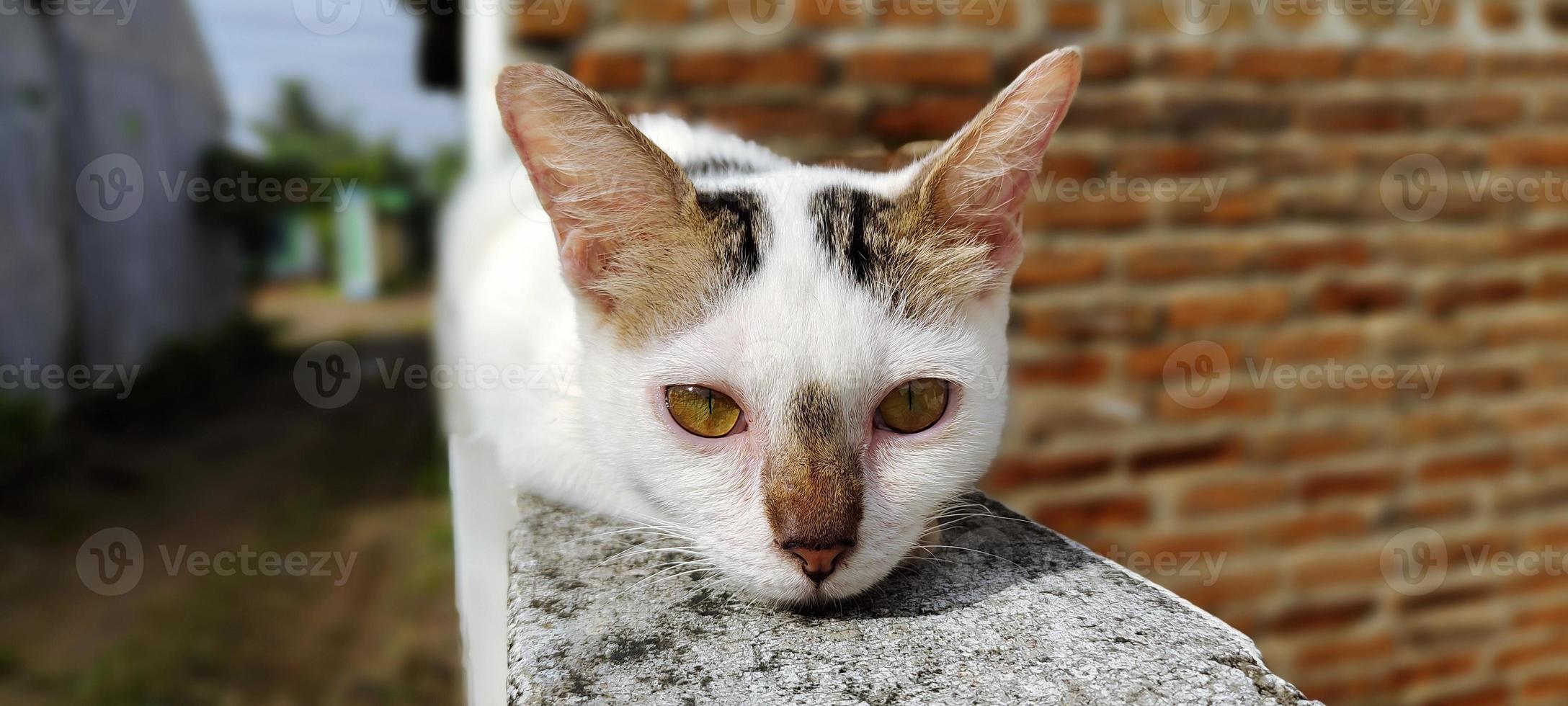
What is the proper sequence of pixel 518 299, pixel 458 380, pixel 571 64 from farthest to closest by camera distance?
1. pixel 571 64
2. pixel 458 380
3. pixel 518 299

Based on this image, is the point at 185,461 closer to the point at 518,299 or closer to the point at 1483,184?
the point at 518,299

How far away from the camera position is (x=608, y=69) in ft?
6.68

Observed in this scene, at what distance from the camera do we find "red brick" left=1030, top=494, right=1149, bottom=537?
2.41 m

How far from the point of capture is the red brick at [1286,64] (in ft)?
7.79

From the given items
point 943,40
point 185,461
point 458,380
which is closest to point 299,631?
point 185,461

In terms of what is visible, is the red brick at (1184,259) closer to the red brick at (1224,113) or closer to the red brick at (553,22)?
the red brick at (1224,113)

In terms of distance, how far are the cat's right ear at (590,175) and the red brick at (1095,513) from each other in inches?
66.1

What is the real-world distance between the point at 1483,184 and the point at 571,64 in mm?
2561

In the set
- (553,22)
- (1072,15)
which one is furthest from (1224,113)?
(553,22)

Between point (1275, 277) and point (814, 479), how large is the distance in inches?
82.6

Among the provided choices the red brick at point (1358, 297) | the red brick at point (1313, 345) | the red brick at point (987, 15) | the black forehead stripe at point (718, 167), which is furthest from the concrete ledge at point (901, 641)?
the red brick at point (1358, 297)

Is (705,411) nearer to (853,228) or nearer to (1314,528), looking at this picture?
(853,228)

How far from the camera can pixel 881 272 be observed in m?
1.00

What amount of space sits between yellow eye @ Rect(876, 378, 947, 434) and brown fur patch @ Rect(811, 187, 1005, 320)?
0.08 meters
